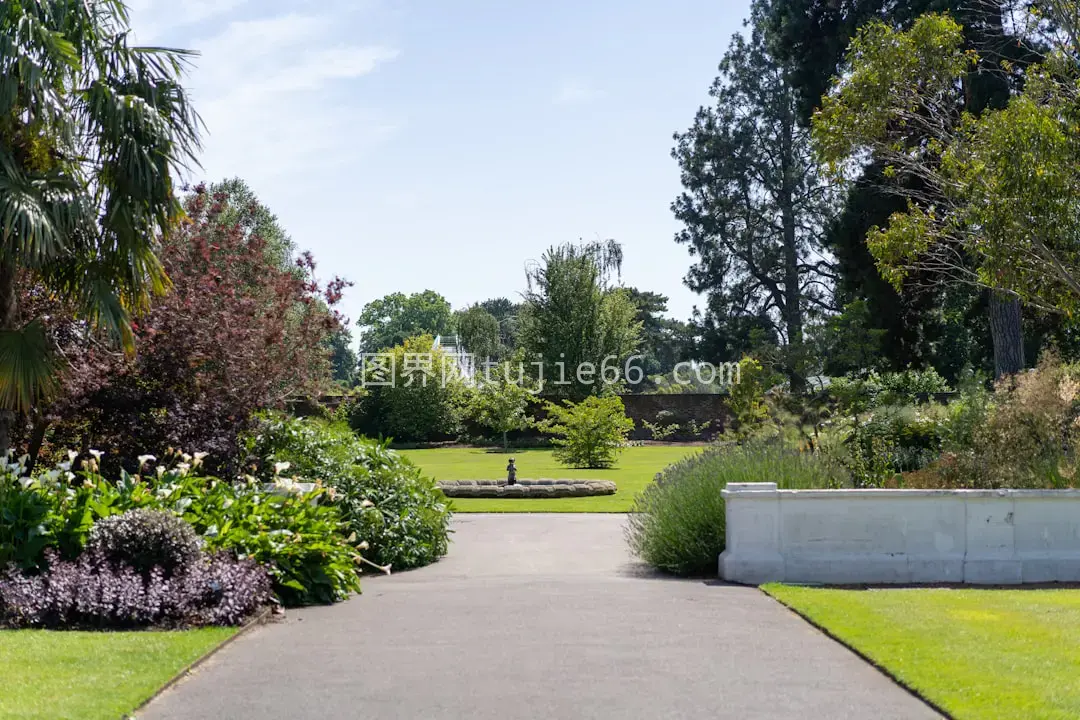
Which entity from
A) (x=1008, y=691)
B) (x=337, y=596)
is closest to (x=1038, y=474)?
(x=1008, y=691)

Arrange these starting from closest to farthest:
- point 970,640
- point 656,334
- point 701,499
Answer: point 970,640, point 701,499, point 656,334

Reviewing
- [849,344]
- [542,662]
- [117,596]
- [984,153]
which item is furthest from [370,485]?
[849,344]

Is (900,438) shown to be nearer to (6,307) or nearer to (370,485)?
(370,485)

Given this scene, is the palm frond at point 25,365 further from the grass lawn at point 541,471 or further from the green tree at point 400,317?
the green tree at point 400,317

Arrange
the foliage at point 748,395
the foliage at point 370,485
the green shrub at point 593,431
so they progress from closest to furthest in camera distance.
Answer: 1. the foliage at point 370,485
2. the green shrub at point 593,431
3. the foliage at point 748,395

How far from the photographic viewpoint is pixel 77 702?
233 inches

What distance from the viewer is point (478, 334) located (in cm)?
6588

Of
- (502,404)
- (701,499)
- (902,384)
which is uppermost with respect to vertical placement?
(902,384)

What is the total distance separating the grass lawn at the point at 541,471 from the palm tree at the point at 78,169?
553 centimetres

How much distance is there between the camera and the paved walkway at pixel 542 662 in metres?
6.09

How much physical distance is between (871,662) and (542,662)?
213 cm

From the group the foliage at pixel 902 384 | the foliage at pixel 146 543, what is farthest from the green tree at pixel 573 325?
the foliage at pixel 146 543

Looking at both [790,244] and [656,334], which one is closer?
[790,244]

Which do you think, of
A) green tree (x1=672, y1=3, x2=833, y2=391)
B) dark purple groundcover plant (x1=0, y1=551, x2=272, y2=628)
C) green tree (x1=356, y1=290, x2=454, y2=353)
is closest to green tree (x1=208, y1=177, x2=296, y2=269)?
green tree (x1=672, y1=3, x2=833, y2=391)
